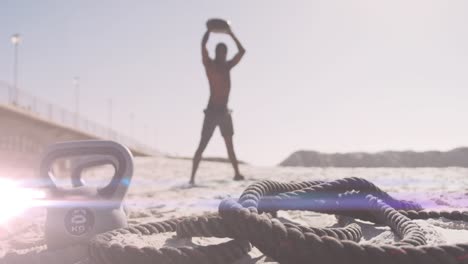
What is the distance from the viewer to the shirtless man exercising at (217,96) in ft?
24.1

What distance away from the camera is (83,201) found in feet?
8.96

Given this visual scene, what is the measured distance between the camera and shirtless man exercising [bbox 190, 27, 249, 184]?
7.36 m

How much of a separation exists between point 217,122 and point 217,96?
44 centimetres

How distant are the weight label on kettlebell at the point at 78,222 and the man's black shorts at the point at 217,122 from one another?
15.3ft

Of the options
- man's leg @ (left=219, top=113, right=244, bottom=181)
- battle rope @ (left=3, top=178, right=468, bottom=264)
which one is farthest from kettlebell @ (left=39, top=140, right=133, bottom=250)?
man's leg @ (left=219, top=113, right=244, bottom=181)

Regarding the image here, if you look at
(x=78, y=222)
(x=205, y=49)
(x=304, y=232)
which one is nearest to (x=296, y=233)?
(x=304, y=232)

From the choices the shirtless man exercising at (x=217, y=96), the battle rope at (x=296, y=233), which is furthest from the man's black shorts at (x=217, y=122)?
the battle rope at (x=296, y=233)

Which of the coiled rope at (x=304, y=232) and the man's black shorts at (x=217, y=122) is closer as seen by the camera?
the coiled rope at (x=304, y=232)

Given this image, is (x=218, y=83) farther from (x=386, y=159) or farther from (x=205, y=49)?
(x=386, y=159)

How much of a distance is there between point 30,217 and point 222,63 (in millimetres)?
4189

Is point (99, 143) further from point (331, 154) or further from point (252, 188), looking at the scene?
point (331, 154)

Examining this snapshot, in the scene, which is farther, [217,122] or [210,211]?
[217,122]

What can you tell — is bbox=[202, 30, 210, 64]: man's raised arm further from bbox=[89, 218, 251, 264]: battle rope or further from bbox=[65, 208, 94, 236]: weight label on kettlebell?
bbox=[89, 218, 251, 264]: battle rope

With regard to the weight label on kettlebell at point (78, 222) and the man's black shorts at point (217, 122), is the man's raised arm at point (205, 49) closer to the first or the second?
the man's black shorts at point (217, 122)
